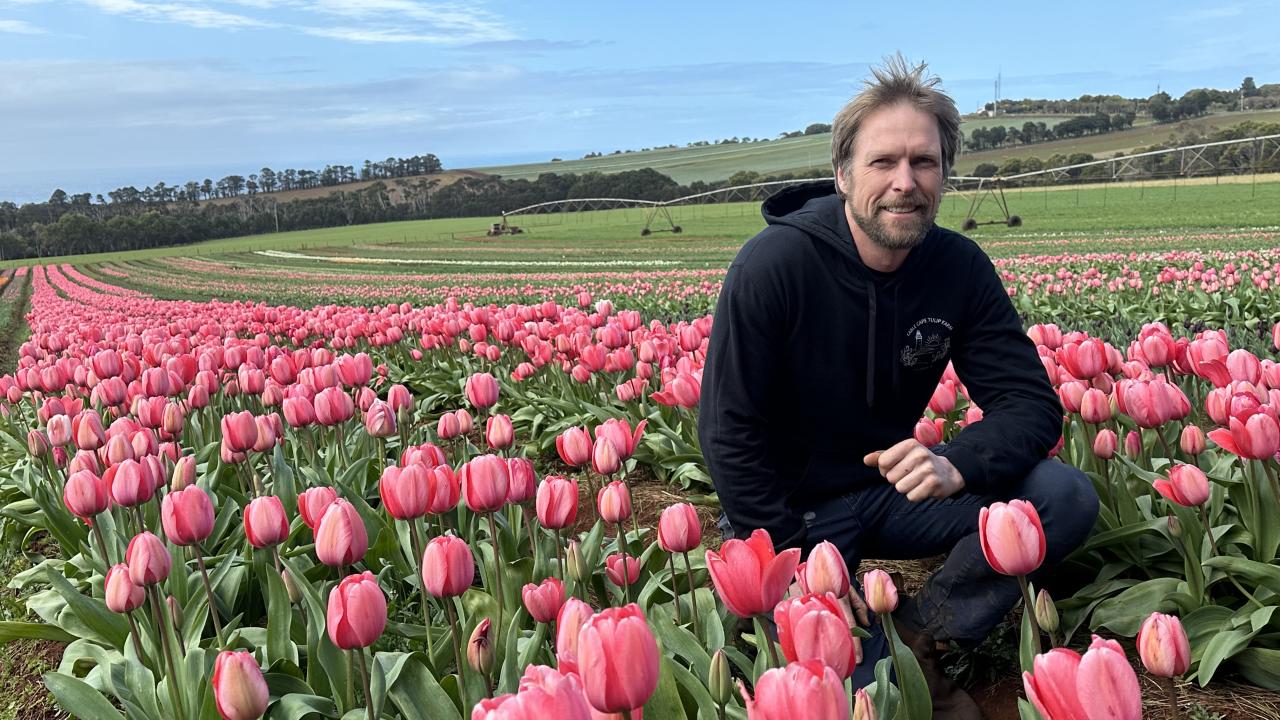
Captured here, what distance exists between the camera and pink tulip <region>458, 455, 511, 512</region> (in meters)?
2.51

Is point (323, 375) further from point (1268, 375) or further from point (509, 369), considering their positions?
point (1268, 375)

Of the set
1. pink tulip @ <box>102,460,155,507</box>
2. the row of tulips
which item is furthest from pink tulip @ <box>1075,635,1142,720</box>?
pink tulip @ <box>102,460,155,507</box>

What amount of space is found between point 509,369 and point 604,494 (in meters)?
4.47

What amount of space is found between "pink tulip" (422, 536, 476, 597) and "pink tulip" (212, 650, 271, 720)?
1.43 feet

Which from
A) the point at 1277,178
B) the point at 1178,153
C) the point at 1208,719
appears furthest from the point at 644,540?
the point at 1178,153

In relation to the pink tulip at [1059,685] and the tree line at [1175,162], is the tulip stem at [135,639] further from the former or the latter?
the tree line at [1175,162]

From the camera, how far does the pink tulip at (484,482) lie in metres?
2.51

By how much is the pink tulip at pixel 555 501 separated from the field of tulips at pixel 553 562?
14 mm

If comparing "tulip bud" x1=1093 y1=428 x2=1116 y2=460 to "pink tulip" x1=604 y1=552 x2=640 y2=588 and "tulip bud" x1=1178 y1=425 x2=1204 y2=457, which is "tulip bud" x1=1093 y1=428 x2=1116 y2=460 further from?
"pink tulip" x1=604 y1=552 x2=640 y2=588

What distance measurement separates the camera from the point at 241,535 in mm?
3682

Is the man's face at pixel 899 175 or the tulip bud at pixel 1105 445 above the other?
the man's face at pixel 899 175

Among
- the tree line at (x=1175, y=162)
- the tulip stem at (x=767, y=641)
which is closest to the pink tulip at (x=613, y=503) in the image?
the tulip stem at (x=767, y=641)

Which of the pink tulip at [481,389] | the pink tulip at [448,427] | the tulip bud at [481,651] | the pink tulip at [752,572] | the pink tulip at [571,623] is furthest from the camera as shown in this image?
the pink tulip at [481,389]

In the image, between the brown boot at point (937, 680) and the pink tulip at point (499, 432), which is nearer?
the brown boot at point (937, 680)
